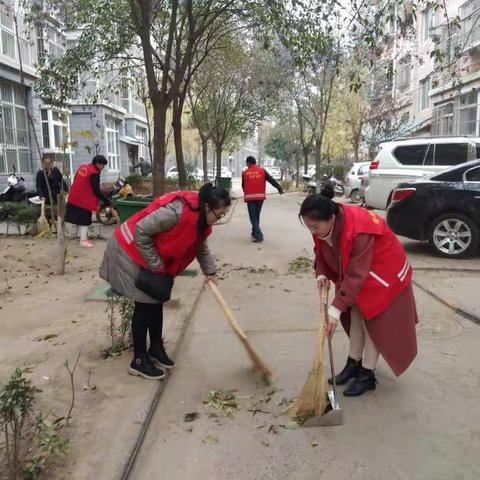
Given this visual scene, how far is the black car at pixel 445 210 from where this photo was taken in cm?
803

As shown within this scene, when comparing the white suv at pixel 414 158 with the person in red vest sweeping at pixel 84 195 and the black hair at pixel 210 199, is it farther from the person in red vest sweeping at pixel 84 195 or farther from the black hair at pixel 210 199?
the black hair at pixel 210 199

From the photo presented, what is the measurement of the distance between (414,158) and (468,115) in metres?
12.7

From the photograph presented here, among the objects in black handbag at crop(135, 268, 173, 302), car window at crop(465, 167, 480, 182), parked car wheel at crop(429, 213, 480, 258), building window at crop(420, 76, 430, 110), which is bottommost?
parked car wheel at crop(429, 213, 480, 258)

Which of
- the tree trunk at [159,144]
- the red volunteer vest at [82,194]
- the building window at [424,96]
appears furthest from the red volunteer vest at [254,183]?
the building window at [424,96]

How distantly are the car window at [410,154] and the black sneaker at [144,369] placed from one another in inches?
367

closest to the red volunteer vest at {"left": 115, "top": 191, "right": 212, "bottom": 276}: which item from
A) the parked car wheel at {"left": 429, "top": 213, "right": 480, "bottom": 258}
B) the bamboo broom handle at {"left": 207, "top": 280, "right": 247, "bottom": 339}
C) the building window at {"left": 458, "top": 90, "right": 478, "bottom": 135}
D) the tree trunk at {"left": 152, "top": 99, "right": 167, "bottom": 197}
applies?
the bamboo broom handle at {"left": 207, "top": 280, "right": 247, "bottom": 339}

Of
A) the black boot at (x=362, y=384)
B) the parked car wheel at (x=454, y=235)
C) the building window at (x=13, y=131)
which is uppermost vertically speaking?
the building window at (x=13, y=131)

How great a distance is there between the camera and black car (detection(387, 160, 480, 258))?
316 inches

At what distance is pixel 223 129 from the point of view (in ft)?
89.4

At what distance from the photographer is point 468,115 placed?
74.5 ft

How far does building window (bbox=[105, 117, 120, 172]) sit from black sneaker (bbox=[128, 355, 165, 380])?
82.9ft

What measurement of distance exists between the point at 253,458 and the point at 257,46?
20.7 metres

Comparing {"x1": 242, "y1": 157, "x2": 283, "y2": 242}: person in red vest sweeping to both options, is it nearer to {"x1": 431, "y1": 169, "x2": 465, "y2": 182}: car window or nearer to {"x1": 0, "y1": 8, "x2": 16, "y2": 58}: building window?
{"x1": 431, "y1": 169, "x2": 465, "y2": 182}: car window

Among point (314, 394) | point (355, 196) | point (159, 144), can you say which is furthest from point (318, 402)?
point (355, 196)
